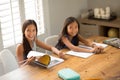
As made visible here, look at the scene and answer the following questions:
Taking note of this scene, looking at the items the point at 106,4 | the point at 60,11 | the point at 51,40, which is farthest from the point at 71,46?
the point at 106,4

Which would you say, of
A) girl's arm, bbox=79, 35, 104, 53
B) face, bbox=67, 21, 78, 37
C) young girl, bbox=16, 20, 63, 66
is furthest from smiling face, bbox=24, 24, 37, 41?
girl's arm, bbox=79, 35, 104, 53

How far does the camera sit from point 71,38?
2.89m

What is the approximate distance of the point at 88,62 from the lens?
2.35 metres

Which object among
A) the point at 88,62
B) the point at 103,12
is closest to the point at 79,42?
the point at 88,62

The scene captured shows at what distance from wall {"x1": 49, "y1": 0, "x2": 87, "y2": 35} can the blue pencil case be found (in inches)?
70.0

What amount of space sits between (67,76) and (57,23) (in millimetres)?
2022

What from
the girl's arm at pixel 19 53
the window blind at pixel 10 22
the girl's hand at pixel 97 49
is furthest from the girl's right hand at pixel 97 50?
the window blind at pixel 10 22

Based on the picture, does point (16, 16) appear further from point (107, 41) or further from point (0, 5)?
point (107, 41)

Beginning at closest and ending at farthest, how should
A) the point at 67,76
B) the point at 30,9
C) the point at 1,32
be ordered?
the point at 67,76, the point at 1,32, the point at 30,9

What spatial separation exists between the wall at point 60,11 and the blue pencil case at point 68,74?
1.78m

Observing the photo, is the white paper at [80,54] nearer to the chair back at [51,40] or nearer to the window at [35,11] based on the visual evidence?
the chair back at [51,40]

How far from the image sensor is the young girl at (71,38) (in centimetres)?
271

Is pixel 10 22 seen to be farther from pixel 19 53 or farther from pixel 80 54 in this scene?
pixel 80 54

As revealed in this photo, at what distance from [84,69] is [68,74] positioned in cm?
24
